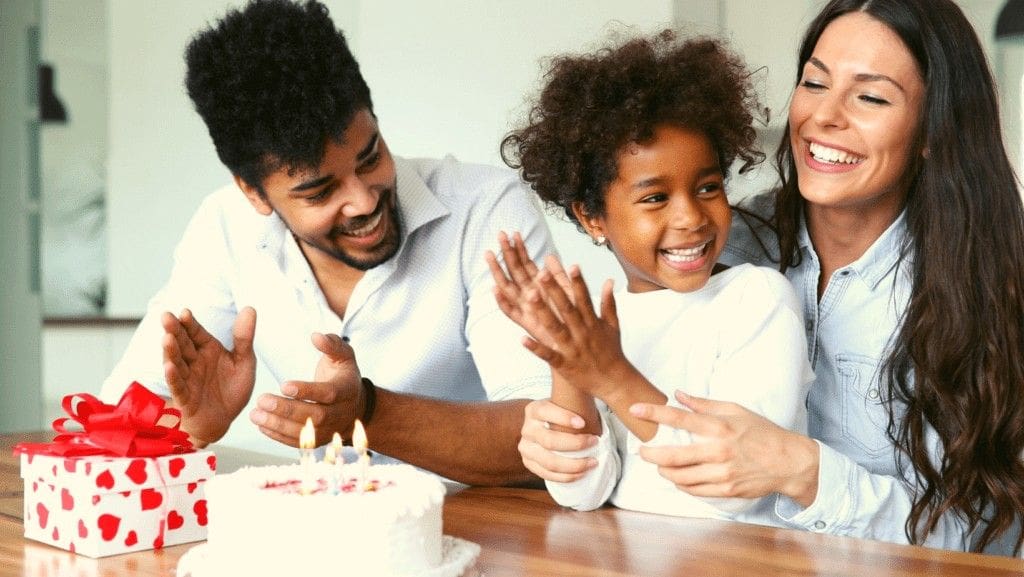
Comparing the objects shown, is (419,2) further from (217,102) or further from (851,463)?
(851,463)

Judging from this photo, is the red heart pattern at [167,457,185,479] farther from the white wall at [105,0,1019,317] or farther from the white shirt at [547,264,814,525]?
the white wall at [105,0,1019,317]

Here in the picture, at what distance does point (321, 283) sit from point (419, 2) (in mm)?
1916

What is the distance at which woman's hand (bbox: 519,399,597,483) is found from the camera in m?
1.60

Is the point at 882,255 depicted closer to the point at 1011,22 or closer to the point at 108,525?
the point at 108,525

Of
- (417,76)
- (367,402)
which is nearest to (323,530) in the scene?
(367,402)

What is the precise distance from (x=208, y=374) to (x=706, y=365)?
722mm

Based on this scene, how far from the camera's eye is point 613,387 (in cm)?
156

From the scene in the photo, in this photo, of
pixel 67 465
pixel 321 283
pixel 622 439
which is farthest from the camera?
pixel 321 283

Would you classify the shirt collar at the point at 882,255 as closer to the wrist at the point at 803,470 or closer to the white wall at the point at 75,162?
Answer: the wrist at the point at 803,470

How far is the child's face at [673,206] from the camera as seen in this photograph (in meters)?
1.73

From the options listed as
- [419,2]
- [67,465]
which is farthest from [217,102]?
[419,2]

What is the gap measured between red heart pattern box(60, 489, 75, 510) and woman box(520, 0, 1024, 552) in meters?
1.02

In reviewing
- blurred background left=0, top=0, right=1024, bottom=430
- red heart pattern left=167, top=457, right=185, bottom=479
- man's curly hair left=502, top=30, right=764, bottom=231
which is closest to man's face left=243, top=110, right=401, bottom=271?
man's curly hair left=502, top=30, right=764, bottom=231

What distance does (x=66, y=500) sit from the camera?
4.67 feet
